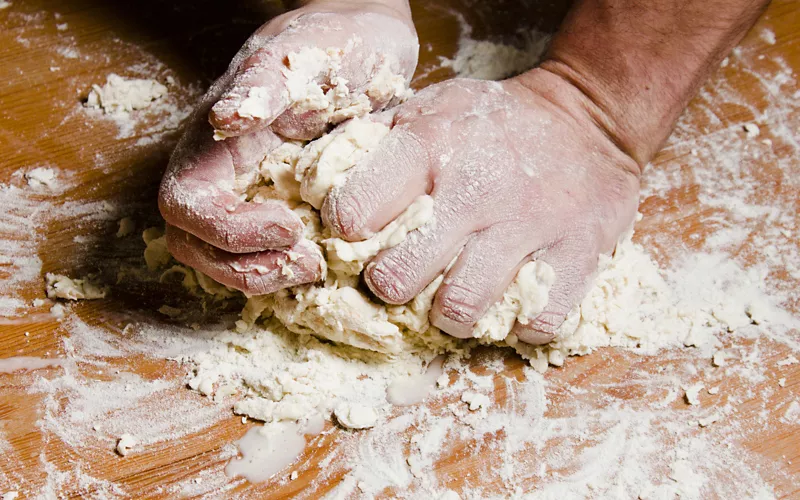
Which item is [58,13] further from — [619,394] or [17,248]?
[619,394]

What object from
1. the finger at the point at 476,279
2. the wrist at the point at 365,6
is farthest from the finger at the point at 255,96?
the finger at the point at 476,279

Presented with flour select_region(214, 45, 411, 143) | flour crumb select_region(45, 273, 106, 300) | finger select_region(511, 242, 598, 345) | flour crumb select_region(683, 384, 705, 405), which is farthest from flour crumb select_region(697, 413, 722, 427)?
flour crumb select_region(45, 273, 106, 300)

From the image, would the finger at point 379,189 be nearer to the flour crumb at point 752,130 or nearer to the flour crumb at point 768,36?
the flour crumb at point 752,130

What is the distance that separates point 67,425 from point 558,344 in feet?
2.85

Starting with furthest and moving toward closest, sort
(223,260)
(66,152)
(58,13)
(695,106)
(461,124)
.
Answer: (58,13)
(695,106)
(66,152)
(461,124)
(223,260)

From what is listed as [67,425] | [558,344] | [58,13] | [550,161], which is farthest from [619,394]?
[58,13]

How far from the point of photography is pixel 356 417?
121 centimetres

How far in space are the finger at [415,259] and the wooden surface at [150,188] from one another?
0.23 m

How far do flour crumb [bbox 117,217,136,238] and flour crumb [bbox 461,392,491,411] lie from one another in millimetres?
749

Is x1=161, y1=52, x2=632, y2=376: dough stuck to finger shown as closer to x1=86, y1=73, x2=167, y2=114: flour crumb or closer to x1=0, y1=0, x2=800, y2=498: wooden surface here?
x1=0, y1=0, x2=800, y2=498: wooden surface

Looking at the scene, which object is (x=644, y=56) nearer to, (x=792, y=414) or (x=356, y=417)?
(x=792, y=414)

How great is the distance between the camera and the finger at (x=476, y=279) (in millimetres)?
1193

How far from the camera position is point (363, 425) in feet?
3.97

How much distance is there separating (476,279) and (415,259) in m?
0.11
